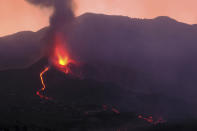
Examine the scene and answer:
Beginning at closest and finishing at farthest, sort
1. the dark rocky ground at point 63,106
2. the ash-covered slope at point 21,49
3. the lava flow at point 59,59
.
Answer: the dark rocky ground at point 63,106 → the lava flow at point 59,59 → the ash-covered slope at point 21,49

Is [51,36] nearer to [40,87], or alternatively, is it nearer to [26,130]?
[40,87]

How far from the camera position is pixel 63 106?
219 ft

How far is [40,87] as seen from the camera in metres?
79.8

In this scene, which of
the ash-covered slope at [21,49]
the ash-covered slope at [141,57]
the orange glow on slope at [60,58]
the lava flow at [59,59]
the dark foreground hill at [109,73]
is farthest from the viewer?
the ash-covered slope at [21,49]

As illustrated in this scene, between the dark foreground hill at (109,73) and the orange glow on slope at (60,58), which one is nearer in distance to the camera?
the dark foreground hill at (109,73)

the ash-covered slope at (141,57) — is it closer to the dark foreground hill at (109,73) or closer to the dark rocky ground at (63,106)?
the dark foreground hill at (109,73)

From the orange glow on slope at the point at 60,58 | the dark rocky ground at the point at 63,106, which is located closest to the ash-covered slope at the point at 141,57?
the dark rocky ground at the point at 63,106

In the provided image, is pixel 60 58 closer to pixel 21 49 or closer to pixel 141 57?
pixel 21 49

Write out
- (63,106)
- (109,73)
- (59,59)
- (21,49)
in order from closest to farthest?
(63,106) < (59,59) < (109,73) < (21,49)

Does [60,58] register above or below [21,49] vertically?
above

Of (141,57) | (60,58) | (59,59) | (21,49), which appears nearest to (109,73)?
(60,58)

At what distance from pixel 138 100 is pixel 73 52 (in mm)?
52737

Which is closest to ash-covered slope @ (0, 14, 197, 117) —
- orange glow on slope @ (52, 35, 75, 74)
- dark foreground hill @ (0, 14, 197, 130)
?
dark foreground hill @ (0, 14, 197, 130)

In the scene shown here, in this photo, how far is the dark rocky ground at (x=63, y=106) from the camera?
4919 centimetres
